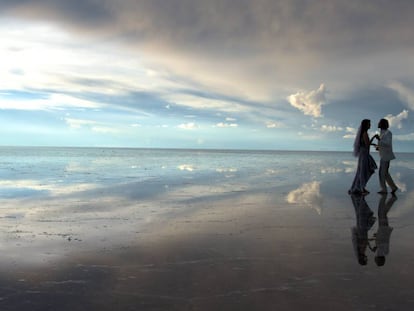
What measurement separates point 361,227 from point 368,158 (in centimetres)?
755

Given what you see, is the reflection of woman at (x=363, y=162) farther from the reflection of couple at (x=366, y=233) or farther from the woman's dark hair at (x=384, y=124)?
the reflection of couple at (x=366, y=233)

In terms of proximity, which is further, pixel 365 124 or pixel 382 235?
pixel 365 124

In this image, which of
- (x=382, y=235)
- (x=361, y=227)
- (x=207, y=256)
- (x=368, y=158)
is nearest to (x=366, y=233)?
(x=382, y=235)

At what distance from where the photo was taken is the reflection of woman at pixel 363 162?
15086mm

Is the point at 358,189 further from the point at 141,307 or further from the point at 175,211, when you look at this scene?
the point at 141,307

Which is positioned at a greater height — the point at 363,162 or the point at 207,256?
the point at 363,162

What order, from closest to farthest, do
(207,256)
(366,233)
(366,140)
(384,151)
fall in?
(207,256) < (366,233) < (366,140) < (384,151)

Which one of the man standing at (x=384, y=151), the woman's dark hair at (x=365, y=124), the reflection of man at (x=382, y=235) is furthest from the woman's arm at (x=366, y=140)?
the reflection of man at (x=382, y=235)

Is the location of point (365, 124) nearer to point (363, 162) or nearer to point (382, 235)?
point (363, 162)

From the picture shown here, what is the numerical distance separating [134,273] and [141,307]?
1.19 m

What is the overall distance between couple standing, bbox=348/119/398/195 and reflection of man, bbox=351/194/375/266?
5.85ft

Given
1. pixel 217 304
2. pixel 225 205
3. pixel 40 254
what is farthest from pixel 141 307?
pixel 225 205

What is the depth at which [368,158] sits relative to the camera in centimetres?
1545

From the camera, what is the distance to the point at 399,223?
359 inches
